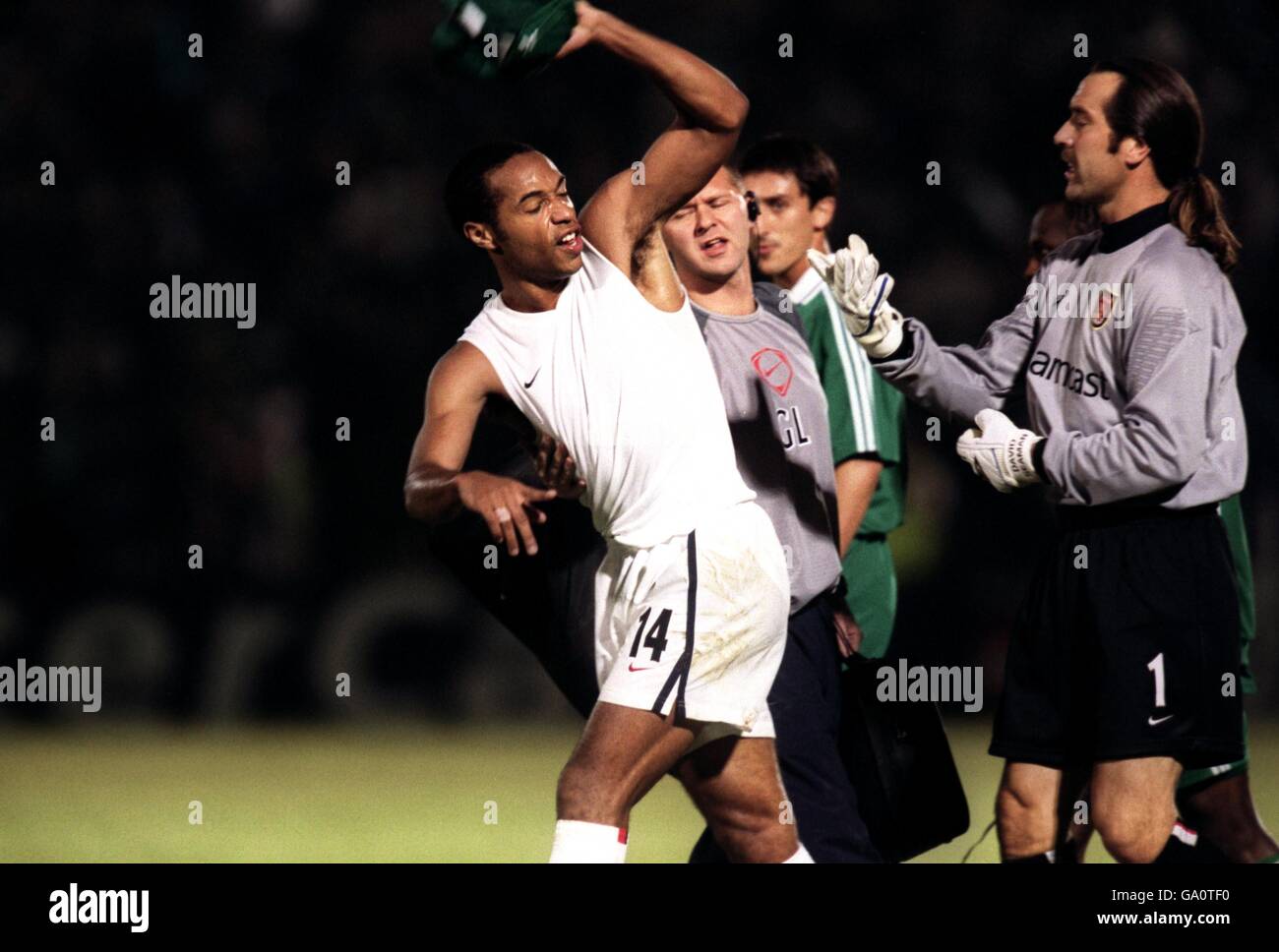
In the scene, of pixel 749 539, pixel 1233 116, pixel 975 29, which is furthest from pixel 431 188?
pixel 749 539

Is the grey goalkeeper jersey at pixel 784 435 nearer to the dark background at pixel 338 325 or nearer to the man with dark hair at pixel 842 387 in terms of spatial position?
the man with dark hair at pixel 842 387

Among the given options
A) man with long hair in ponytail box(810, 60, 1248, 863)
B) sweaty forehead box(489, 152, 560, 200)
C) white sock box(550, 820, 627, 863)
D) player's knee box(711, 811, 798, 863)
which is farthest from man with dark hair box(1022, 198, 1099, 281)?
white sock box(550, 820, 627, 863)

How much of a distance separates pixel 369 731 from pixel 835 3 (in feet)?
11.1

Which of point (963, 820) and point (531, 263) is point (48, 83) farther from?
point (963, 820)

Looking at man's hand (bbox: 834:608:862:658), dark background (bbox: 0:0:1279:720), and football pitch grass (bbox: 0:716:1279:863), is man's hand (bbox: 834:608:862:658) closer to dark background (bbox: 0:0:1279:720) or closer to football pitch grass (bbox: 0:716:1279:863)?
football pitch grass (bbox: 0:716:1279:863)

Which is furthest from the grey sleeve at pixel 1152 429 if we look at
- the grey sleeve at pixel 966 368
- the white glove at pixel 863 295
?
the white glove at pixel 863 295

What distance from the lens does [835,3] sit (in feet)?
24.0

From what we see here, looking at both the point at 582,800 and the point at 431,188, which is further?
the point at 431,188

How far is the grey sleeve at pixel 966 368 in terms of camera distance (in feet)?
14.8

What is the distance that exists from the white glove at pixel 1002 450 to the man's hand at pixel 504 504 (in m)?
1.07

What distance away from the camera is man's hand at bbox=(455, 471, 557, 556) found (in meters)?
3.74

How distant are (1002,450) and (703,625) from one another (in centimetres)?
83

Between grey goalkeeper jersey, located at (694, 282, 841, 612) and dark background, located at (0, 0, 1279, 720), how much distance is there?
2371mm

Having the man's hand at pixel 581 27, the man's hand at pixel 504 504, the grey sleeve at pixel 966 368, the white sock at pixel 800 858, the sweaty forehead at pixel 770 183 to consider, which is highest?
the man's hand at pixel 581 27
